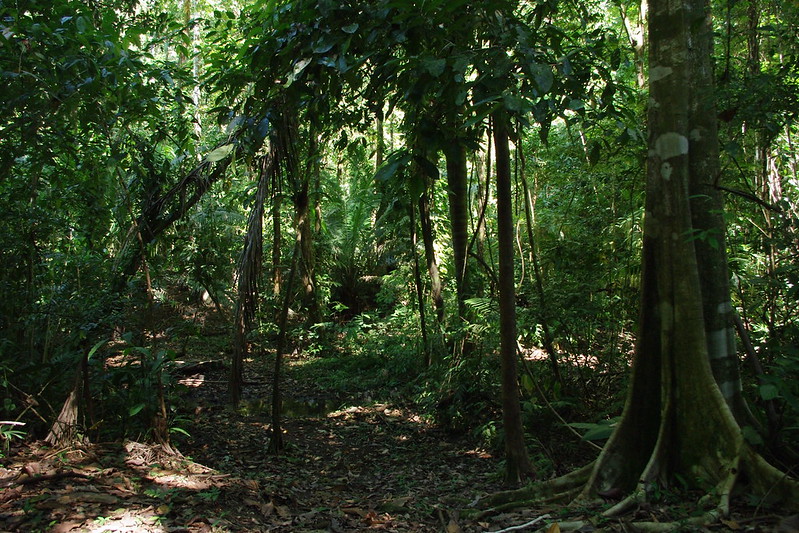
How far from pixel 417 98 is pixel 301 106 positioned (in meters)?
1.32

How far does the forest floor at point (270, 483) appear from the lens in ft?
11.2

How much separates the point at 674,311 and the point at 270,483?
3563 millimetres

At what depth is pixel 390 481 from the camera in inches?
209

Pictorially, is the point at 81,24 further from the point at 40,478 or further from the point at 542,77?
the point at 542,77

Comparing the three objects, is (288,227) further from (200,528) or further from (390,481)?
(200,528)

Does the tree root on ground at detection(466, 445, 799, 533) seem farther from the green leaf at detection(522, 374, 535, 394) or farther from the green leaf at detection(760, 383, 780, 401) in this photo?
the green leaf at detection(522, 374, 535, 394)

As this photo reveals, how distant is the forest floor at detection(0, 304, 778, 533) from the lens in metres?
3.42

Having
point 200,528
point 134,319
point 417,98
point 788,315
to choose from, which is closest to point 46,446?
point 134,319

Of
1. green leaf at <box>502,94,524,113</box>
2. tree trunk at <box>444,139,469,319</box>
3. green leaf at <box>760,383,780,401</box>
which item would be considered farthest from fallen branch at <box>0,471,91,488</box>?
green leaf at <box>760,383,780,401</box>

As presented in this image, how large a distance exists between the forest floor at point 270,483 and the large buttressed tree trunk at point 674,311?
0.41m

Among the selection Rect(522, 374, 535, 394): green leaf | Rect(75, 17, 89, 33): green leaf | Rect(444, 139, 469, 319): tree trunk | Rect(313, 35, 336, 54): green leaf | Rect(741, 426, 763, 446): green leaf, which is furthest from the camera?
Rect(444, 139, 469, 319): tree trunk

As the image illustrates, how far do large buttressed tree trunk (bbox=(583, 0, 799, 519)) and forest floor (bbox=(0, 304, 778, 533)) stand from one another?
0.41m

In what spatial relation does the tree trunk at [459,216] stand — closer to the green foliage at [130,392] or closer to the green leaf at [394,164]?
the green foliage at [130,392]

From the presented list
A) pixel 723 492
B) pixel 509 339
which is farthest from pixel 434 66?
pixel 723 492
